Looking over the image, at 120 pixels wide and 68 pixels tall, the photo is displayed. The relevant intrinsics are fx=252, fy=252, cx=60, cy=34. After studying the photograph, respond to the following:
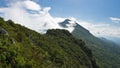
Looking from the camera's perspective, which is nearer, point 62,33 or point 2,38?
point 2,38

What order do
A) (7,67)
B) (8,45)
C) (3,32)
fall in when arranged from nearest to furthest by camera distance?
(7,67), (8,45), (3,32)

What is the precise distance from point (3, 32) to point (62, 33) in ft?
434

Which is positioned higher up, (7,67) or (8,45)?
(8,45)

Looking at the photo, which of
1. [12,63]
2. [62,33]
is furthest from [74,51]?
[12,63]

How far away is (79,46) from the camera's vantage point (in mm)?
160250

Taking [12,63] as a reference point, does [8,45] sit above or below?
above

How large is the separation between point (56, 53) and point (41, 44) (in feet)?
26.3

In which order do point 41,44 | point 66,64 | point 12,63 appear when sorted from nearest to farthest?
point 12,63 → point 66,64 → point 41,44

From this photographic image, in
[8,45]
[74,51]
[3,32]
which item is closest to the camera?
[8,45]

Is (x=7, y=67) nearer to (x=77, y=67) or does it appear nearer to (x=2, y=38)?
(x=2, y=38)

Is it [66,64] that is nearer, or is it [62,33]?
[66,64]

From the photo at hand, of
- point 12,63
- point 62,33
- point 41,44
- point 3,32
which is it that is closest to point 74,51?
point 41,44

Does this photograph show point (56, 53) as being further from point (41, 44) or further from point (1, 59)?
point (1, 59)

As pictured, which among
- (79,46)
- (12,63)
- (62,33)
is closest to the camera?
(12,63)
